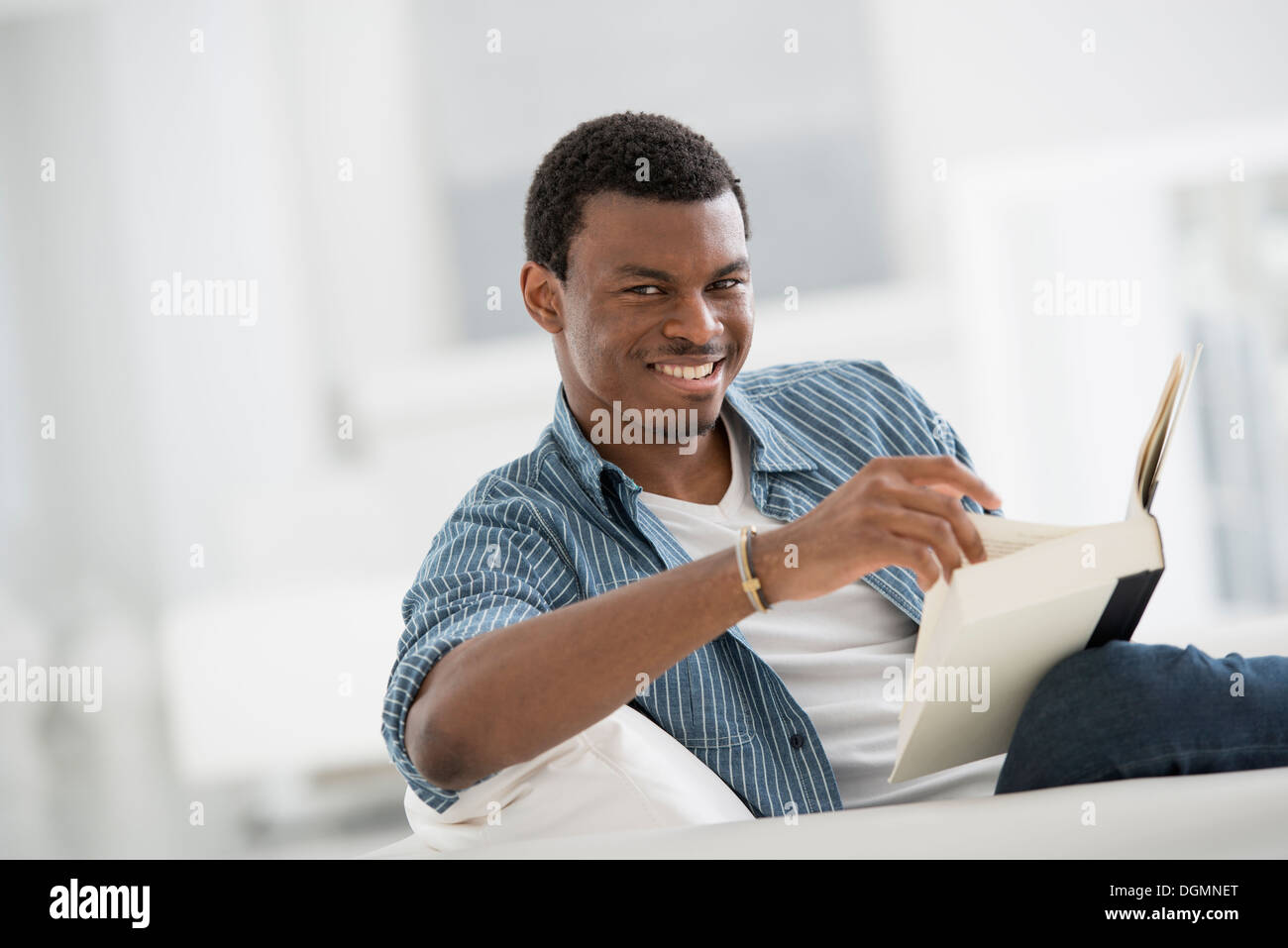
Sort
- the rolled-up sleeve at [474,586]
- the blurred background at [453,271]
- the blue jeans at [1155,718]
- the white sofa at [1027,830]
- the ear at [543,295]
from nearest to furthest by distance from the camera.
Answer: the white sofa at [1027,830] < the blue jeans at [1155,718] < the rolled-up sleeve at [474,586] < the ear at [543,295] < the blurred background at [453,271]

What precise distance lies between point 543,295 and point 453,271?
2.52 meters

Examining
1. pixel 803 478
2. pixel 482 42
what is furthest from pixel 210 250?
pixel 803 478

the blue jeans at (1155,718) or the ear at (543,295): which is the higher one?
the ear at (543,295)

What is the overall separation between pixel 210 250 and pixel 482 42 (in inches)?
41.3

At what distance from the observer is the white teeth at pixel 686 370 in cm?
146

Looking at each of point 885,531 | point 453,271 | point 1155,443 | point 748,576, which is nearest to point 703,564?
point 748,576

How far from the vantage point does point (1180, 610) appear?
3854 millimetres

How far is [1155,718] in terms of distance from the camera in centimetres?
104

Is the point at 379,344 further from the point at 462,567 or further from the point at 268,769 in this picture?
the point at 462,567

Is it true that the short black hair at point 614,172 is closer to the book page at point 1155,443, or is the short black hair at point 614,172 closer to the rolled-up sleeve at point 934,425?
the rolled-up sleeve at point 934,425

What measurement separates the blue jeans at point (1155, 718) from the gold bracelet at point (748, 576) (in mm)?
262

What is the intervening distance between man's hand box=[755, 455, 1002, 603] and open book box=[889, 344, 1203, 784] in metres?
0.02

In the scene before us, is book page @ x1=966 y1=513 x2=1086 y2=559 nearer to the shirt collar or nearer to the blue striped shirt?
the blue striped shirt

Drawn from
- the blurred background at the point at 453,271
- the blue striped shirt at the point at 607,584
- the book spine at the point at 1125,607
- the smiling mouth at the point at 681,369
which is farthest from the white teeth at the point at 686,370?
the blurred background at the point at 453,271
